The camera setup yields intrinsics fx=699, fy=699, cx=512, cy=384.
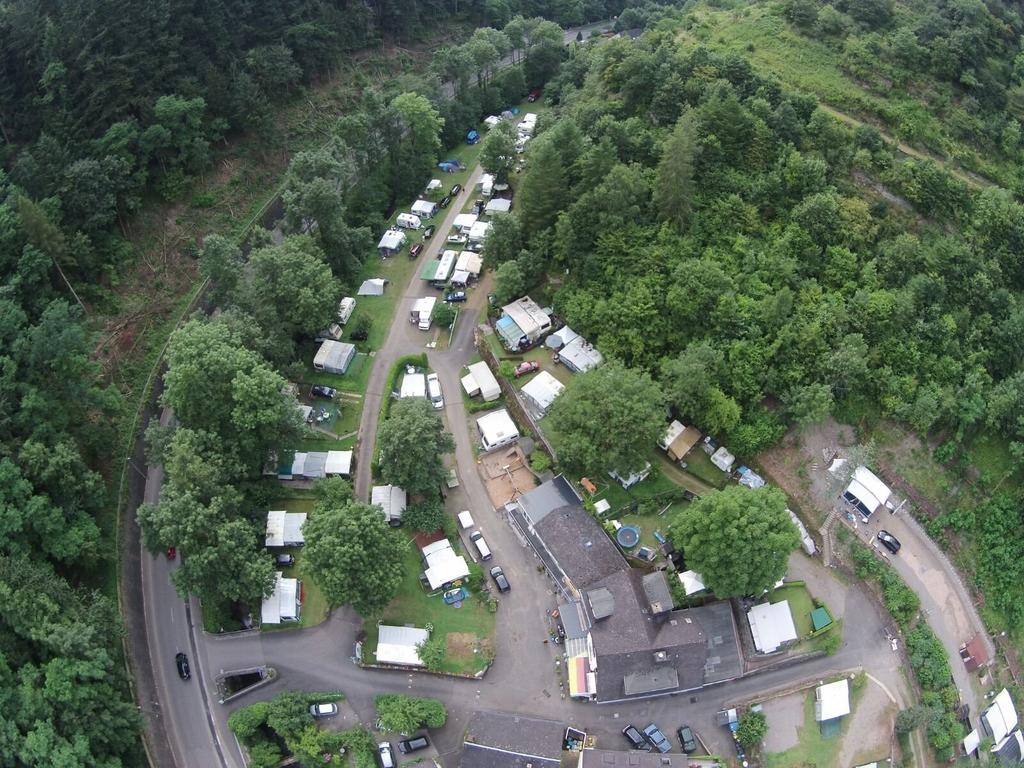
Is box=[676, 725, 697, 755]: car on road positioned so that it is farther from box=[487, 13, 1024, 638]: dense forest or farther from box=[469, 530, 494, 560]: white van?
box=[487, 13, 1024, 638]: dense forest

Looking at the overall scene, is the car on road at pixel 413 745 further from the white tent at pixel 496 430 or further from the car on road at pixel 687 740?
the white tent at pixel 496 430

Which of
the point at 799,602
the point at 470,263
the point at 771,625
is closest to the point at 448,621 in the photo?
the point at 771,625

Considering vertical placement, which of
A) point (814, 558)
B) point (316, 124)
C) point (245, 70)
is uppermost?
point (245, 70)

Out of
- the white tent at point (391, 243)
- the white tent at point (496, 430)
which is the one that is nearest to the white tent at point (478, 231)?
the white tent at point (391, 243)

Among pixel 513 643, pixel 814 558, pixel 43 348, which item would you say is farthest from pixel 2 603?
pixel 814 558

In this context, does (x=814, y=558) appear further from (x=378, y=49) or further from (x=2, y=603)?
(x=378, y=49)

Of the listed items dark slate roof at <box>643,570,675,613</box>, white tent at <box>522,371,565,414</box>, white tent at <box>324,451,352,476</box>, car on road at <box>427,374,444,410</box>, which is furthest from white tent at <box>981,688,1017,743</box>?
white tent at <box>324,451,352,476</box>
